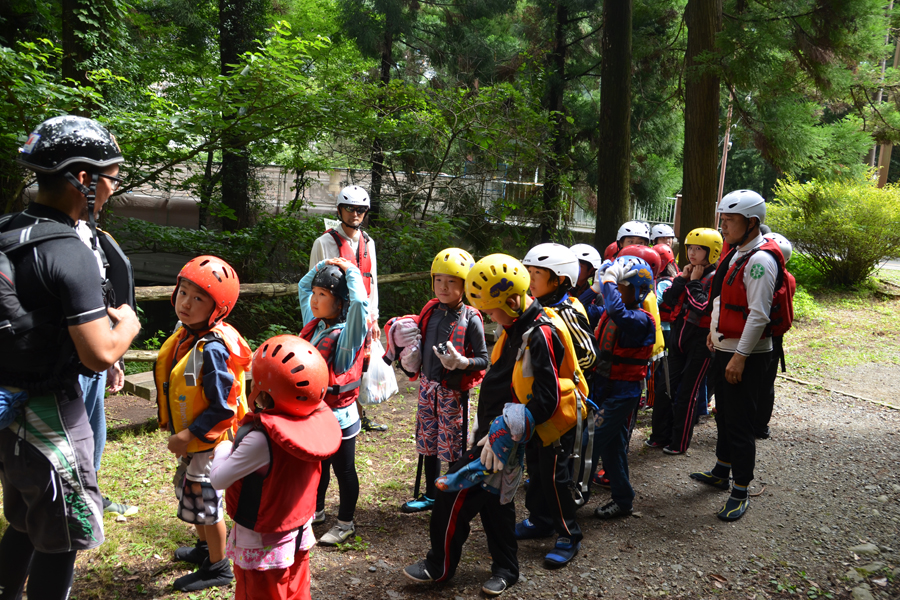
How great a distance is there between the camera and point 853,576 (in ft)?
12.1

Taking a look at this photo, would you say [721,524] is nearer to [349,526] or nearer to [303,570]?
[349,526]

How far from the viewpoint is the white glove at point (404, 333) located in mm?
4195

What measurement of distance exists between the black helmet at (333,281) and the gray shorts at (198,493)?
113 centimetres

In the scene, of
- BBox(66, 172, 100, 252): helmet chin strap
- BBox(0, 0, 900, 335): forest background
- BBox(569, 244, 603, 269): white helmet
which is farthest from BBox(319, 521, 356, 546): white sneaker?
BBox(0, 0, 900, 335): forest background

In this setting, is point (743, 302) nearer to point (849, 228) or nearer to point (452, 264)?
point (452, 264)

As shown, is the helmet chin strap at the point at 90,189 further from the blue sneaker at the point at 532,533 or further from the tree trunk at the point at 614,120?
the tree trunk at the point at 614,120

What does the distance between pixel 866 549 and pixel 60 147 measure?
16.7 ft

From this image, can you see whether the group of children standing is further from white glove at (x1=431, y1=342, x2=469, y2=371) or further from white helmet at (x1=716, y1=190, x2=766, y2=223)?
white helmet at (x1=716, y1=190, x2=766, y2=223)

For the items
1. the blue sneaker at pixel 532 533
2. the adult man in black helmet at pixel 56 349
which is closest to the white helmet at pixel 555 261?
the blue sneaker at pixel 532 533

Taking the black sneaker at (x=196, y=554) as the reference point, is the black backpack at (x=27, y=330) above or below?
above

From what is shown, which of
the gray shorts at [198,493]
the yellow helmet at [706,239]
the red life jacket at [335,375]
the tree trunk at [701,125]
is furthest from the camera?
the tree trunk at [701,125]

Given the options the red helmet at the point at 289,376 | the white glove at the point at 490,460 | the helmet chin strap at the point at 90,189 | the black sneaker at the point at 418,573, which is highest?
the helmet chin strap at the point at 90,189

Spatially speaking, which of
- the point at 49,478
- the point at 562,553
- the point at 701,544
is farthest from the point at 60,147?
the point at 701,544

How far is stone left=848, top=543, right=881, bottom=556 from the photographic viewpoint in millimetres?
3939
